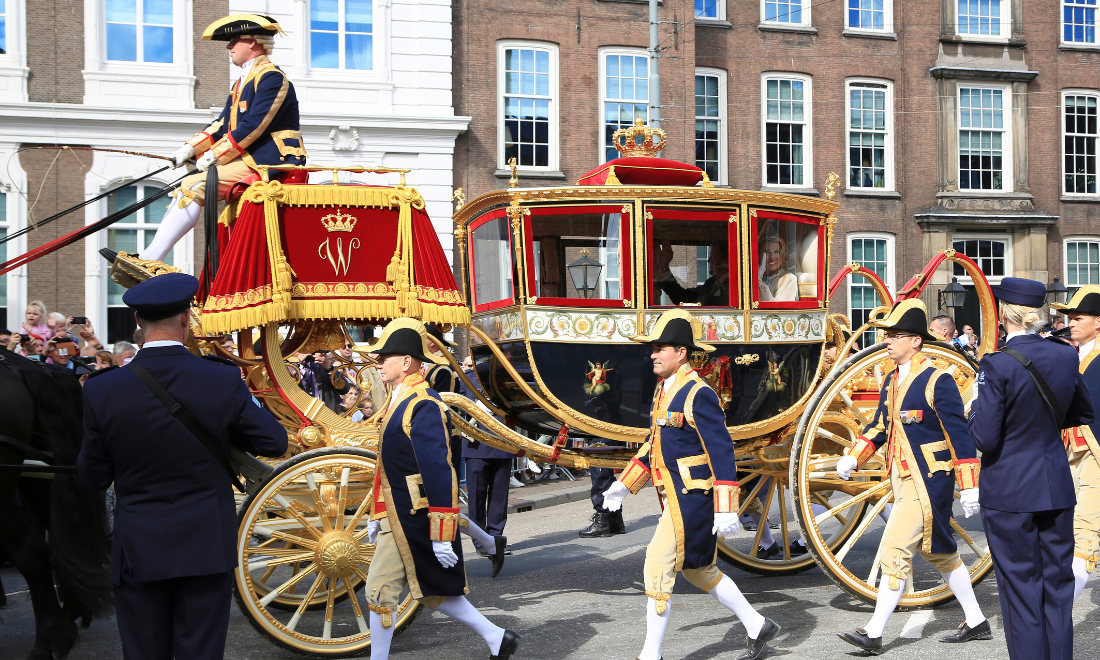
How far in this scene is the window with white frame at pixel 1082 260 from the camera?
2239 cm

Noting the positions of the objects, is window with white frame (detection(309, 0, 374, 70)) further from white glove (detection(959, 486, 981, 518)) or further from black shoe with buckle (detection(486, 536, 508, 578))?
white glove (detection(959, 486, 981, 518))

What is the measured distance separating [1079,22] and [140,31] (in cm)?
1868

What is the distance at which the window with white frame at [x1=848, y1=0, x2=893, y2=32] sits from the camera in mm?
21281

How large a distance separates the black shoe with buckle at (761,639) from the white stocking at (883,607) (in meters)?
0.51

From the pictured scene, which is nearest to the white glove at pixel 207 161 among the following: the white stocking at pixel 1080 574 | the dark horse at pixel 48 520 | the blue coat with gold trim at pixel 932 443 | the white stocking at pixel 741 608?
the dark horse at pixel 48 520

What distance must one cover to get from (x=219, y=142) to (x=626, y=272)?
2.50 m

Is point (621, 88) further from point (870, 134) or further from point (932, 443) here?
point (932, 443)

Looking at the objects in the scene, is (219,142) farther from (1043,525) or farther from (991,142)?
(991,142)

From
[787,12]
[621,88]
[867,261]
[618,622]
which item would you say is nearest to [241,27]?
[618,622]

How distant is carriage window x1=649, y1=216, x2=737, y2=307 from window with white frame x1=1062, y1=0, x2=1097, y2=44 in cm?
1914

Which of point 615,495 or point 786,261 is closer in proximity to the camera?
point 615,495

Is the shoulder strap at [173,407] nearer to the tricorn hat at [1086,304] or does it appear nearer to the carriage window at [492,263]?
the carriage window at [492,263]

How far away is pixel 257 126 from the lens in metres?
6.11

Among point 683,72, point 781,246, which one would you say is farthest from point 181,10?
point 781,246
